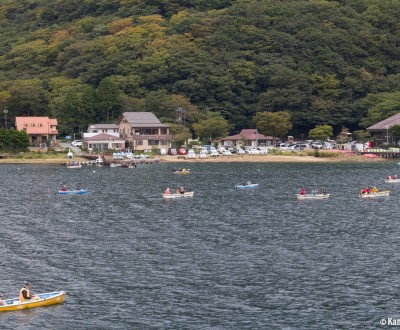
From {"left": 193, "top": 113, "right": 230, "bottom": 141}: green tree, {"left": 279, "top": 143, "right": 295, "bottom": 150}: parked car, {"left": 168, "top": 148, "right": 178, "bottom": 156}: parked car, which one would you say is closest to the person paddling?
{"left": 168, "top": 148, "right": 178, "bottom": 156}: parked car

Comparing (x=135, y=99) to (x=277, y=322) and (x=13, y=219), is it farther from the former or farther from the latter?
(x=277, y=322)

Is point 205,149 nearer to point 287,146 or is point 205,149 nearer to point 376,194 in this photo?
point 287,146

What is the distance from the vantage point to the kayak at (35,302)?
4259 cm

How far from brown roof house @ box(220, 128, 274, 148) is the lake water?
199 ft

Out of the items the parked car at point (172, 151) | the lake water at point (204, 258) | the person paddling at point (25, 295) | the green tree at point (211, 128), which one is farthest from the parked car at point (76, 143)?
the person paddling at point (25, 295)

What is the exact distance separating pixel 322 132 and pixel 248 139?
14.9 m

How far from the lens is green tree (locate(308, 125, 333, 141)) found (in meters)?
158

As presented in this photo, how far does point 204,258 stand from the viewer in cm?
5359

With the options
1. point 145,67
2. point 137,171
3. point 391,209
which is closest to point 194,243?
point 391,209

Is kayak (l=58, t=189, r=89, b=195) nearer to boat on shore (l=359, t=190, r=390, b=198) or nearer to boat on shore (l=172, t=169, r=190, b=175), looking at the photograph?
boat on shore (l=172, t=169, r=190, b=175)

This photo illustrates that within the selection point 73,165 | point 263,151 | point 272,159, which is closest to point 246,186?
point 73,165

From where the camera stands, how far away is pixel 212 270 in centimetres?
5012

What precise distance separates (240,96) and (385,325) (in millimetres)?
136722

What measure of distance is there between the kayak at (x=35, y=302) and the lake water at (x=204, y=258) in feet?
1.30
